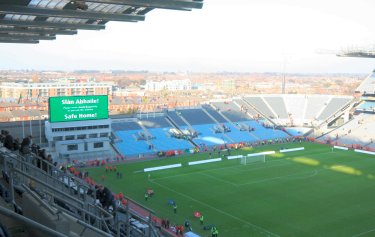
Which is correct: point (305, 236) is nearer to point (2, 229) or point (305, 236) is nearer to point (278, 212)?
point (278, 212)

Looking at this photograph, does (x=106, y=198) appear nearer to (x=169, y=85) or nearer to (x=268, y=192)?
(x=268, y=192)

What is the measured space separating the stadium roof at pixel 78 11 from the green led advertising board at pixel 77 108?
24574 mm

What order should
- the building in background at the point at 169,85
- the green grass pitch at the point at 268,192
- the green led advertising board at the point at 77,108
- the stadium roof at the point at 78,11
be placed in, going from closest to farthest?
the stadium roof at the point at 78,11
the green grass pitch at the point at 268,192
the green led advertising board at the point at 77,108
the building in background at the point at 169,85

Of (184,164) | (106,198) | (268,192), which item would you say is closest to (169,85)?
(184,164)

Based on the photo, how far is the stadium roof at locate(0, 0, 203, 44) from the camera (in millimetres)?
9914

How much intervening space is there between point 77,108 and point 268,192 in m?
20.7

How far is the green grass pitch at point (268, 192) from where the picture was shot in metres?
22.5

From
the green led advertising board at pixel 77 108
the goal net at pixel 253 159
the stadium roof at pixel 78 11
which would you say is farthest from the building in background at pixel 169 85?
the stadium roof at pixel 78 11

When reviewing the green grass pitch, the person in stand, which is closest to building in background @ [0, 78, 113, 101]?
the green grass pitch

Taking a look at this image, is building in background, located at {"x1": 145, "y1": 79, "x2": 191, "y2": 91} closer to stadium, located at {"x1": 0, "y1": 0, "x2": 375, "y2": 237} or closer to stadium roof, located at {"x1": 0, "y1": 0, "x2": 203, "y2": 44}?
stadium, located at {"x1": 0, "y1": 0, "x2": 375, "y2": 237}

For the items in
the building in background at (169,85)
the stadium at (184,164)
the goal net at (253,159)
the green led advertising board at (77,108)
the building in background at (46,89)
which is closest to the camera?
the stadium at (184,164)

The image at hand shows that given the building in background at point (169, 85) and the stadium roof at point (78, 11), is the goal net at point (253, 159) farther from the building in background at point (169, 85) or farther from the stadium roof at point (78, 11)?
the building in background at point (169, 85)

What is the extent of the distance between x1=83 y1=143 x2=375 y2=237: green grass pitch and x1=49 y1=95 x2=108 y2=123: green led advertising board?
20.7 ft

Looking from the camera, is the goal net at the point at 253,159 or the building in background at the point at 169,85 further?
the building in background at the point at 169,85
